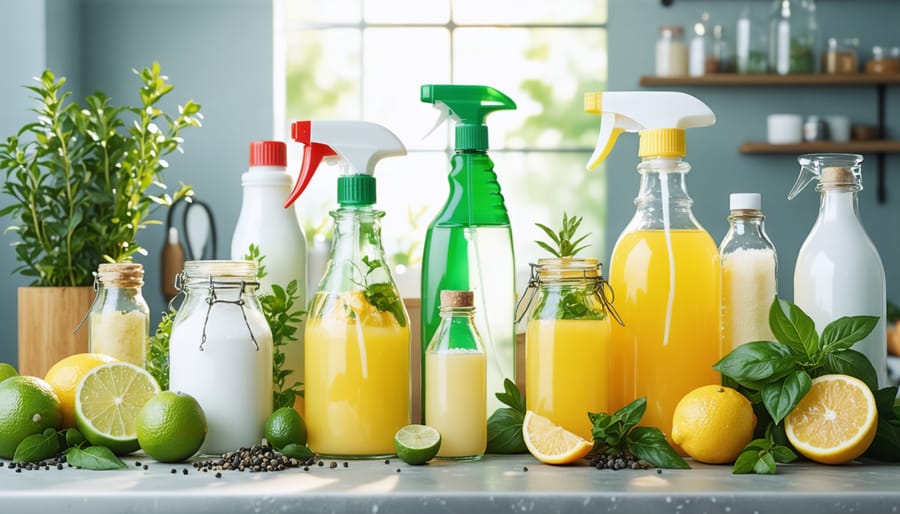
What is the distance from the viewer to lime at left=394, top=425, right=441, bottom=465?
840mm

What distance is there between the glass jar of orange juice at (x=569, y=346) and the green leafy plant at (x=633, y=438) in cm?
3

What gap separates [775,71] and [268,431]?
3.79 metres

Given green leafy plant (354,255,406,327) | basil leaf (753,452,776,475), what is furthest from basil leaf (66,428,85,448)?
basil leaf (753,452,776,475)

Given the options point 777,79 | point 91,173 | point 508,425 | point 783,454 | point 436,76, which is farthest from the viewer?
point 436,76

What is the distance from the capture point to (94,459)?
84 centimetres

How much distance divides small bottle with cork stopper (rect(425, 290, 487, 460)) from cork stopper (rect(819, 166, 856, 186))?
0.37 meters

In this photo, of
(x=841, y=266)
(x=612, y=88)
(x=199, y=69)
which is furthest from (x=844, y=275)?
(x=199, y=69)

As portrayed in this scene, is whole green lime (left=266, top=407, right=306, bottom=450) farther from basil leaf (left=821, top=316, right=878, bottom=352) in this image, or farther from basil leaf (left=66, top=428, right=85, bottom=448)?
basil leaf (left=821, top=316, right=878, bottom=352)

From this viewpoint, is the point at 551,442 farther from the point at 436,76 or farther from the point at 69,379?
the point at 436,76

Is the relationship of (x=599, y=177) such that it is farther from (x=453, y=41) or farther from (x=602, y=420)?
(x=602, y=420)

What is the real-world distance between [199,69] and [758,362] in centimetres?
376

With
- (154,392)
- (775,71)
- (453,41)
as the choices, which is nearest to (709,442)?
(154,392)

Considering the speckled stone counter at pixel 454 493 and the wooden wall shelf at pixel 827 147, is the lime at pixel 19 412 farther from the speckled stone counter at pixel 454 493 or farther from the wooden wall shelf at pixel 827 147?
the wooden wall shelf at pixel 827 147

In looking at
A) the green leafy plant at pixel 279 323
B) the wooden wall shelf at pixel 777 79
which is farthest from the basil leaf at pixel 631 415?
the wooden wall shelf at pixel 777 79
